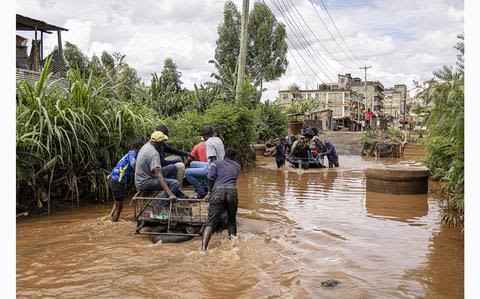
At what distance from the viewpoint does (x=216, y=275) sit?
4.86 m

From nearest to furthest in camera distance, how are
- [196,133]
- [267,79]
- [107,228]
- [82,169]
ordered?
[107,228] < [82,169] < [196,133] < [267,79]

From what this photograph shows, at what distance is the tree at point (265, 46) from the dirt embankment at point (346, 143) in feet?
25.1

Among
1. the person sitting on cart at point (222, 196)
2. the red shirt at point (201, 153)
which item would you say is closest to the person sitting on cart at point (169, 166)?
the red shirt at point (201, 153)

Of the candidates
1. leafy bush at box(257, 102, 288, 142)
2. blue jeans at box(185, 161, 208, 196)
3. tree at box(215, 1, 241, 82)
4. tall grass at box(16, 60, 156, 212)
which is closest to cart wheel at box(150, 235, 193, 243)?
blue jeans at box(185, 161, 208, 196)

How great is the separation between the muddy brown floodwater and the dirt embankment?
62.2 feet

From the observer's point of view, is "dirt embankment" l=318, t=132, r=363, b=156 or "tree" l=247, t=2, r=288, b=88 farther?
"tree" l=247, t=2, r=288, b=88

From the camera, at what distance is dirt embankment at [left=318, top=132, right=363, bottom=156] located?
27505 mm

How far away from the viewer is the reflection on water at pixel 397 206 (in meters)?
8.31

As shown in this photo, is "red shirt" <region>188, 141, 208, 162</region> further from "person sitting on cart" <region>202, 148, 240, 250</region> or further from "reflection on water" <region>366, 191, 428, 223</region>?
"reflection on water" <region>366, 191, 428, 223</region>

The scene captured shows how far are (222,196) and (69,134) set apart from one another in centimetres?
373

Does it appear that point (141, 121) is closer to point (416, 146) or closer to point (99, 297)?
point (99, 297)

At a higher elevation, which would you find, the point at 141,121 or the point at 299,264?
the point at 141,121

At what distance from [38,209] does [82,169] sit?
1.12 metres

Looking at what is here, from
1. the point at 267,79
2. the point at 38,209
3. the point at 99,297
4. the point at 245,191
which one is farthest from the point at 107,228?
the point at 267,79
